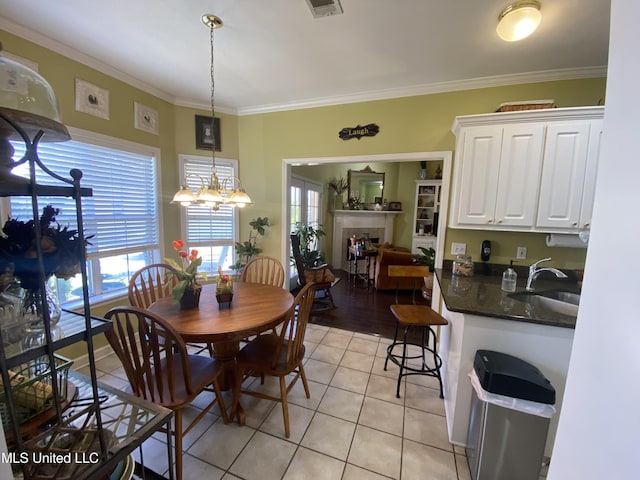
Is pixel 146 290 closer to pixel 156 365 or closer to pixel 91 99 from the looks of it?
pixel 156 365

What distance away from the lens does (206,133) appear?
335 centimetres

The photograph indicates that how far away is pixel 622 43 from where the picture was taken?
0.55 meters

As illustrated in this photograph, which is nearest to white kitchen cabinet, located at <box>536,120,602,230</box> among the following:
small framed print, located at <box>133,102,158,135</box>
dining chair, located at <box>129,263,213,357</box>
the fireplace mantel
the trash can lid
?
the trash can lid

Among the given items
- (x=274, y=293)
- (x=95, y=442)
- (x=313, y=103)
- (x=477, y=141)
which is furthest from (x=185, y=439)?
(x=313, y=103)

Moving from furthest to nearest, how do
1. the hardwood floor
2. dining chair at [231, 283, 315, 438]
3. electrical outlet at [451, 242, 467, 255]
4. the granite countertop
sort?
the hardwood floor → electrical outlet at [451, 242, 467, 255] → dining chair at [231, 283, 315, 438] → the granite countertop

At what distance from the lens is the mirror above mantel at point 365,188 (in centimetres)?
654

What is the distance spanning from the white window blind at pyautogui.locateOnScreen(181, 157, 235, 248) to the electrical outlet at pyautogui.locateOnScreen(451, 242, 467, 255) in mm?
2826

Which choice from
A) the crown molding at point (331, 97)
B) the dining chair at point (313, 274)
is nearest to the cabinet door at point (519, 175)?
the crown molding at point (331, 97)

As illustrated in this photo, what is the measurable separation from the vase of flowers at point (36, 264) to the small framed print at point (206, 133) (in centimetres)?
300

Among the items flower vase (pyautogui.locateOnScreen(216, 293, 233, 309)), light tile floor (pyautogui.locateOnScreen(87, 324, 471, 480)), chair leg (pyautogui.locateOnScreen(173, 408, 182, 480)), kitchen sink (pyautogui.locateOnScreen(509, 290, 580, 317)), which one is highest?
kitchen sink (pyautogui.locateOnScreen(509, 290, 580, 317))

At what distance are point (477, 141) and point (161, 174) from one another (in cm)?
339

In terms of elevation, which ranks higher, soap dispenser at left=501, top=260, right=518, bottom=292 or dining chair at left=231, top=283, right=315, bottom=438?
soap dispenser at left=501, top=260, right=518, bottom=292

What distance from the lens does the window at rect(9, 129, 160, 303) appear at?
2258 millimetres

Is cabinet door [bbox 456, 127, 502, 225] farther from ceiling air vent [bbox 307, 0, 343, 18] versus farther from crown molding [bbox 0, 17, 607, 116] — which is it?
ceiling air vent [bbox 307, 0, 343, 18]
